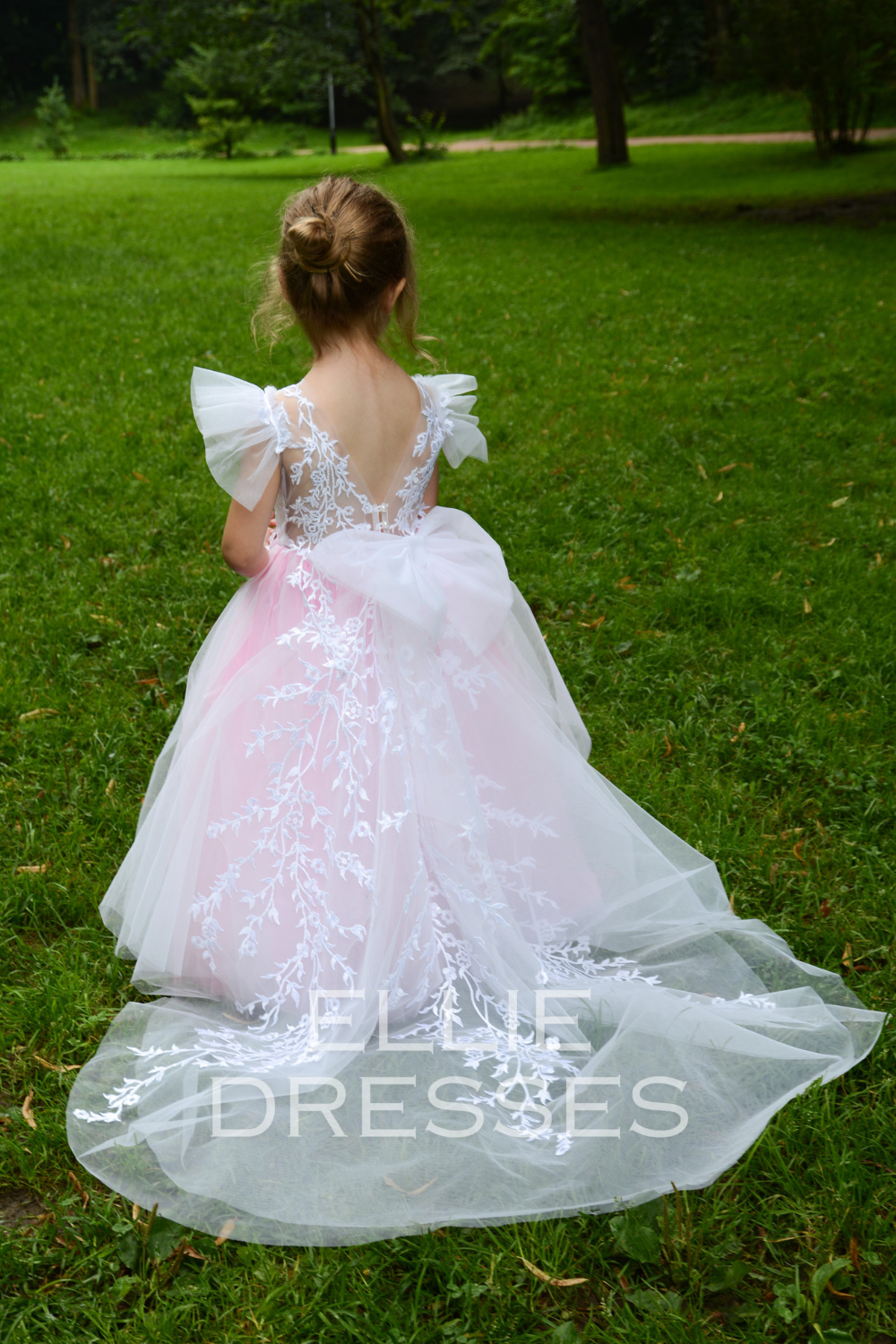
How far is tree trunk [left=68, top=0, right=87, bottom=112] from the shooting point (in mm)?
50344

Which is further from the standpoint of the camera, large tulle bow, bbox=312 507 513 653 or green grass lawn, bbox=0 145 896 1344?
large tulle bow, bbox=312 507 513 653

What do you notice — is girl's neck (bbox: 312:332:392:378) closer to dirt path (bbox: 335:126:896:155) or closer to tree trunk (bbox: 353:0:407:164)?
tree trunk (bbox: 353:0:407:164)

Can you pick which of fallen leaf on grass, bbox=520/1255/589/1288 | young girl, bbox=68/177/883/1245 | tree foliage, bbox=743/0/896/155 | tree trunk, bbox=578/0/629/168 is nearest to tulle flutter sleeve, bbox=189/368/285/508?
young girl, bbox=68/177/883/1245

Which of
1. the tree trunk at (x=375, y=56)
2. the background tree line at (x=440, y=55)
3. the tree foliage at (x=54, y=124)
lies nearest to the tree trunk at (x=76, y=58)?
the background tree line at (x=440, y=55)

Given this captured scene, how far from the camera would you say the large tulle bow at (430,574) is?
2.58m

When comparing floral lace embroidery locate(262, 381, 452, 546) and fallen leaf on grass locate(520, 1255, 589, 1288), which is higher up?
floral lace embroidery locate(262, 381, 452, 546)

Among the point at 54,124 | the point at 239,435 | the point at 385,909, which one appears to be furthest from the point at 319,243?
the point at 54,124

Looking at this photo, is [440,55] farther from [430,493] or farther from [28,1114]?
[28,1114]

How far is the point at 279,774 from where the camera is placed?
2584 mm

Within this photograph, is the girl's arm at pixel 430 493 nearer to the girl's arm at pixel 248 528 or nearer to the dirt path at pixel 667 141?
the girl's arm at pixel 248 528

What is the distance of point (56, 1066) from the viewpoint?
2400 millimetres

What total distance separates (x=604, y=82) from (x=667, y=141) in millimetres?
10839

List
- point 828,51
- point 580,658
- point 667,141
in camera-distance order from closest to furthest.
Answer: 1. point 580,658
2. point 828,51
3. point 667,141
